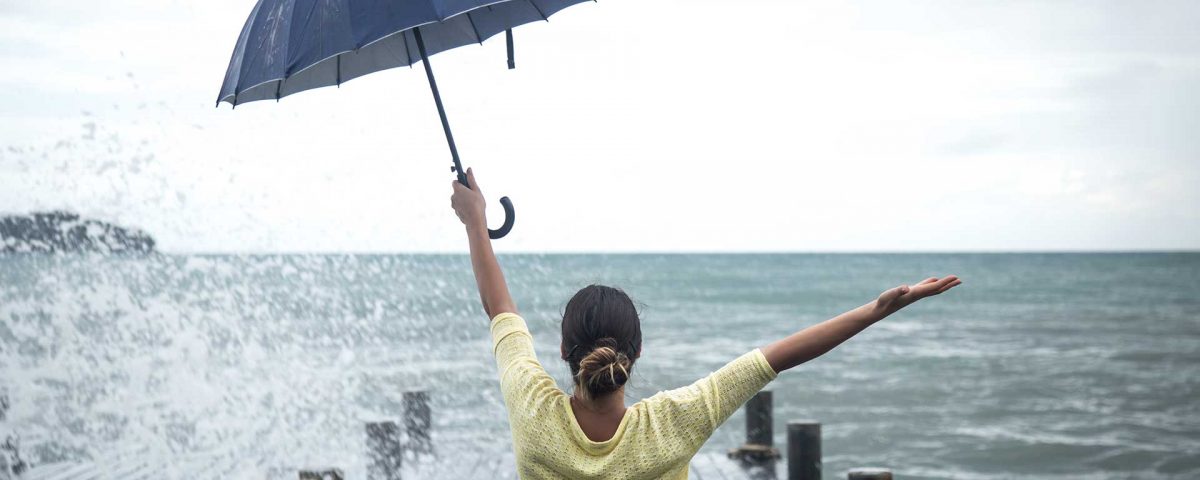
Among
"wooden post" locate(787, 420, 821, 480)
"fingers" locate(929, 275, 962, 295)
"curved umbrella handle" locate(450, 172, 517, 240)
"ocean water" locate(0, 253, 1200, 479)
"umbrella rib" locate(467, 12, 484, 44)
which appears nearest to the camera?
"fingers" locate(929, 275, 962, 295)

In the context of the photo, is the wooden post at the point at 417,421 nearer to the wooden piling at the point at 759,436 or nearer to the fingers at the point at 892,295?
the wooden piling at the point at 759,436

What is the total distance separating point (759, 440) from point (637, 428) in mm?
8039

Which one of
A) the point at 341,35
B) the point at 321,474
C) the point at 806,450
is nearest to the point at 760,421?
the point at 806,450

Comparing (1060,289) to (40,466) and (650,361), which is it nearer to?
(650,361)

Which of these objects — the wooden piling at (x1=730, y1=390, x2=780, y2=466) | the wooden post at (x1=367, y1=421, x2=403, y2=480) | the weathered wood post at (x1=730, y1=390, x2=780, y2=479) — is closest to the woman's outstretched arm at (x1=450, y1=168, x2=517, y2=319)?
the wooden post at (x1=367, y1=421, x2=403, y2=480)

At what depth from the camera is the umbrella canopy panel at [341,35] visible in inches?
104

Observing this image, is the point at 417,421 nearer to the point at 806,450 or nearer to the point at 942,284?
the point at 806,450

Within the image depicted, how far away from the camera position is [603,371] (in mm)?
1800

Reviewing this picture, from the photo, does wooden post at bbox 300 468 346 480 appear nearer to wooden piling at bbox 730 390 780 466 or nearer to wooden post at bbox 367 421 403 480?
wooden post at bbox 367 421 403 480

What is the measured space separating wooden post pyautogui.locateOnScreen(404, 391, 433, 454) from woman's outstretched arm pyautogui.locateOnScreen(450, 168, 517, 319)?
770 cm

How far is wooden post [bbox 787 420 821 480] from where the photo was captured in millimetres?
8062

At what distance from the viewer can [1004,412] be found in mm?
16719

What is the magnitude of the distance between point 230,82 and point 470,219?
164cm

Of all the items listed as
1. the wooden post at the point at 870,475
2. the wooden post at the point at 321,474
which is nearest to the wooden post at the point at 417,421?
the wooden post at the point at 321,474
